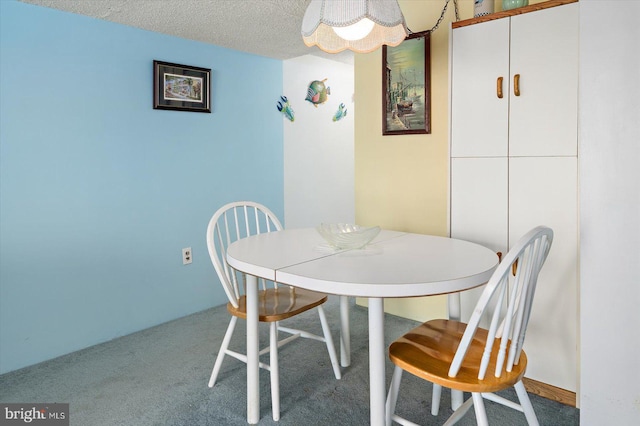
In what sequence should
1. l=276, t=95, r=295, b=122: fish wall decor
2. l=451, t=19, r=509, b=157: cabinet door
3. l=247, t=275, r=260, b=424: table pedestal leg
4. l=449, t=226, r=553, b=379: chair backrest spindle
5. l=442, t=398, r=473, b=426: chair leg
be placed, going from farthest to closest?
l=276, t=95, r=295, b=122: fish wall decor → l=451, t=19, r=509, b=157: cabinet door → l=247, t=275, r=260, b=424: table pedestal leg → l=442, t=398, r=473, b=426: chair leg → l=449, t=226, r=553, b=379: chair backrest spindle

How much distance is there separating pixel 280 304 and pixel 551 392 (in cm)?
129

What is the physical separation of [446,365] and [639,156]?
33.7 inches

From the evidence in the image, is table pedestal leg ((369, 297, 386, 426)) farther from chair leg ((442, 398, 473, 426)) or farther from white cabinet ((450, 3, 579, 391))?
white cabinet ((450, 3, 579, 391))

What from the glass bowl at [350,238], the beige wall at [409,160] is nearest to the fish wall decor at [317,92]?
the beige wall at [409,160]

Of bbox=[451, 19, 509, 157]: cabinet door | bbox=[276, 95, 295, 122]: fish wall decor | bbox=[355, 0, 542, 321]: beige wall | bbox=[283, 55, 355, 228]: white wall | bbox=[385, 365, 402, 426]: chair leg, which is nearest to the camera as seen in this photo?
bbox=[385, 365, 402, 426]: chair leg

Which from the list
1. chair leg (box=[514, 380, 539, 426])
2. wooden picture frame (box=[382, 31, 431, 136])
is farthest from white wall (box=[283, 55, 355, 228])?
chair leg (box=[514, 380, 539, 426])

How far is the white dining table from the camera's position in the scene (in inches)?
55.5

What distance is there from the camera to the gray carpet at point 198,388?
6.36 ft

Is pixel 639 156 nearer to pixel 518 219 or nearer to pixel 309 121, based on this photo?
pixel 518 219

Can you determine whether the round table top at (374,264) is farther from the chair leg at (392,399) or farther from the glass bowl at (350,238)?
the chair leg at (392,399)

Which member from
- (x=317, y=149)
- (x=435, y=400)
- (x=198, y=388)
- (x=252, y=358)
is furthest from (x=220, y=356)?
(x=317, y=149)

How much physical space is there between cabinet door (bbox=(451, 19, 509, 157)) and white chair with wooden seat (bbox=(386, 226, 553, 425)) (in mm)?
844

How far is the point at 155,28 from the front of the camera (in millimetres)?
2938

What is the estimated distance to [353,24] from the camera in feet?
5.24
